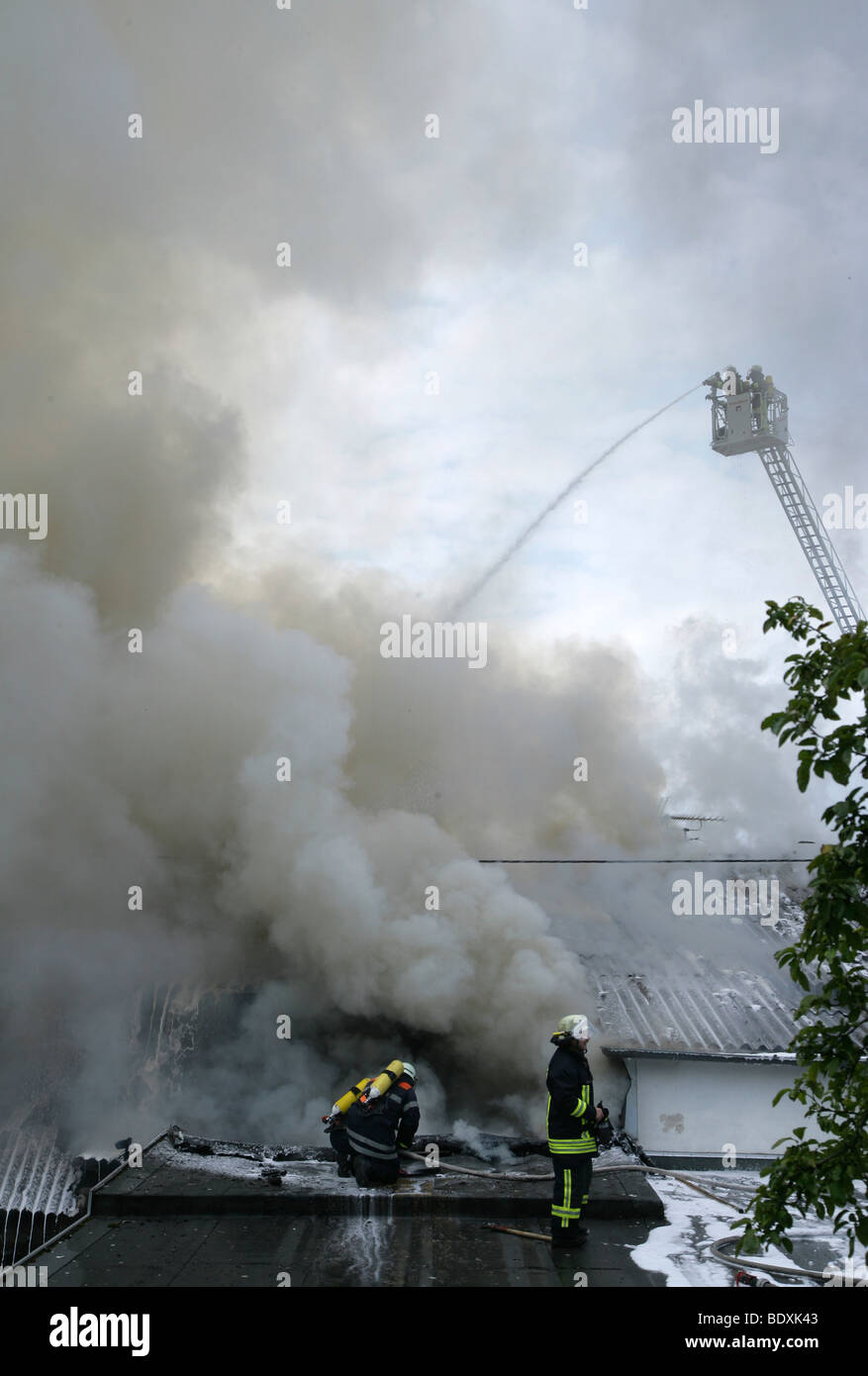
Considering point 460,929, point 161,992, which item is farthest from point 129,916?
point 460,929

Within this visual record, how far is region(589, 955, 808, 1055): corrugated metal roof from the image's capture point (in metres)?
12.5

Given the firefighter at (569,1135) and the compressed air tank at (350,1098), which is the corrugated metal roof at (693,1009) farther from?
the firefighter at (569,1135)

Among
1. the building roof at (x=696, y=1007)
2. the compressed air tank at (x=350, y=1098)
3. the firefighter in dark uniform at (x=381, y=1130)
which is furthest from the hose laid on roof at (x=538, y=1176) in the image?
the building roof at (x=696, y=1007)

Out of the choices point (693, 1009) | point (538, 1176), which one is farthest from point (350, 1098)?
point (693, 1009)

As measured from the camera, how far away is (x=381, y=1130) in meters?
9.55

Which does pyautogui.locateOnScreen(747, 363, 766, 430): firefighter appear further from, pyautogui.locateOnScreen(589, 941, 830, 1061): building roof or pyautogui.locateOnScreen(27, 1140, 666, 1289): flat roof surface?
pyautogui.locateOnScreen(27, 1140, 666, 1289): flat roof surface

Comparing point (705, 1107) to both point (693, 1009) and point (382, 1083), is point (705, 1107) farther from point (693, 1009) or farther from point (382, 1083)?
point (382, 1083)

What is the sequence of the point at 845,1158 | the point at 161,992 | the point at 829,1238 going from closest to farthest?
the point at 845,1158
the point at 829,1238
the point at 161,992

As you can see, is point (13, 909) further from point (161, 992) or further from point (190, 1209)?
point (190, 1209)

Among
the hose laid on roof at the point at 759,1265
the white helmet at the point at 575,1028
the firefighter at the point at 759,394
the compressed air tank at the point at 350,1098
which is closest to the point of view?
the hose laid on roof at the point at 759,1265

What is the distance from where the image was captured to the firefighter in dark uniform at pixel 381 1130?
9508 mm

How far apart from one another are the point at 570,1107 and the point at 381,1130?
2.34 metres
